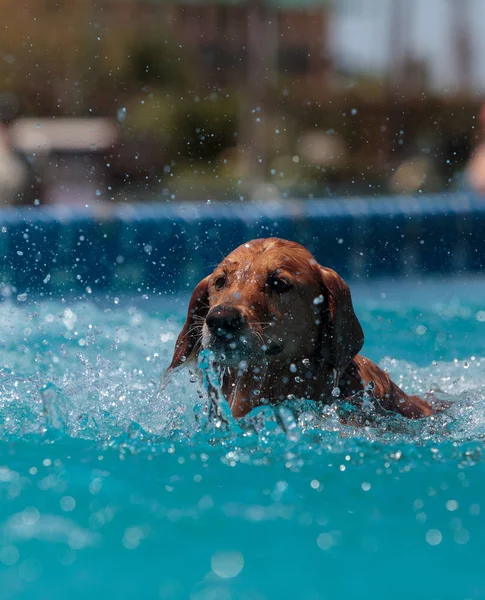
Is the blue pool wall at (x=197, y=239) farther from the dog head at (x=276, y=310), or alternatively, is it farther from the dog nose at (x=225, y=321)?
the dog nose at (x=225, y=321)

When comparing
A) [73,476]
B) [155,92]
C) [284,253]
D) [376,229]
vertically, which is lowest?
[155,92]

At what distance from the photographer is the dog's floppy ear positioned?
3.81m

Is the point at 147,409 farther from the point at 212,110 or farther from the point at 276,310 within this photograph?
the point at 212,110

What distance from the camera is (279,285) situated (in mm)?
3760

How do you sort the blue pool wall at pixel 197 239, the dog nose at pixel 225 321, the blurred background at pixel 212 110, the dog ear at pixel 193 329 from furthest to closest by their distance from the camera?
the blurred background at pixel 212 110, the blue pool wall at pixel 197 239, the dog ear at pixel 193 329, the dog nose at pixel 225 321

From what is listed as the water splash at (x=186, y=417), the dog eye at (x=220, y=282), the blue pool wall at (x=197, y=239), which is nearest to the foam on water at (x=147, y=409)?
the water splash at (x=186, y=417)

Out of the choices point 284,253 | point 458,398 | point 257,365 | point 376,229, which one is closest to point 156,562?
point 257,365

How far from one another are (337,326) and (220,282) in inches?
21.1

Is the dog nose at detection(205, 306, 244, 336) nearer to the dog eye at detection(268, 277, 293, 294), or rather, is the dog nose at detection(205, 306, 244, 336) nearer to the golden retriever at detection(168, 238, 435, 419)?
the golden retriever at detection(168, 238, 435, 419)

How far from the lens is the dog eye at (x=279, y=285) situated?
148 inches

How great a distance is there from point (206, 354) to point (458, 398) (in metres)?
1.46

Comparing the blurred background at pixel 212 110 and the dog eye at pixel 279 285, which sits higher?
the dog eye at pixel 279 285

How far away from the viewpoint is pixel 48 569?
2.60 m

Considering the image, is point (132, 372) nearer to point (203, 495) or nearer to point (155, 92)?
point (203, 495)
